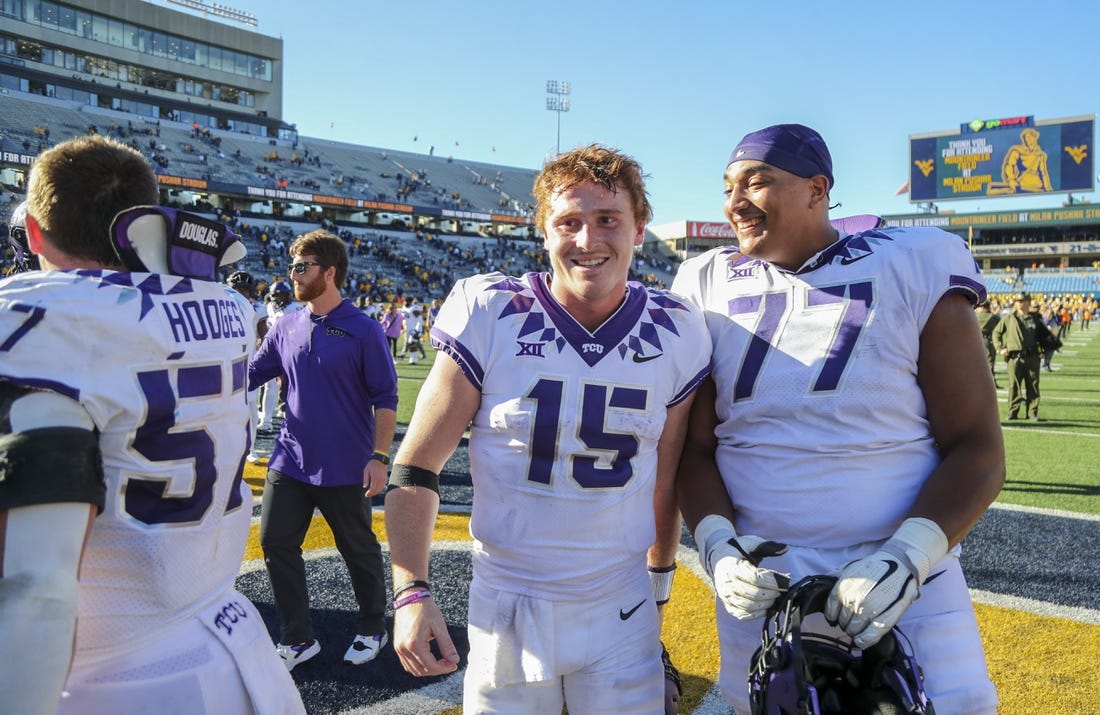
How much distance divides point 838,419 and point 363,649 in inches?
103

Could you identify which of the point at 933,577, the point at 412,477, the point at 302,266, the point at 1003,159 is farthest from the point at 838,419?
the point at 1003,159

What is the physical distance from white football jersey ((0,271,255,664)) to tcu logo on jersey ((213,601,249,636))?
0.16ft

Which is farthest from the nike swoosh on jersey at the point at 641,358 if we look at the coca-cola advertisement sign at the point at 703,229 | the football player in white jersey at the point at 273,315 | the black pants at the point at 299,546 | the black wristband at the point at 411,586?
the coca-cola advertisement sign at the point at 703,229

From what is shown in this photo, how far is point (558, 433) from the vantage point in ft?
6.73

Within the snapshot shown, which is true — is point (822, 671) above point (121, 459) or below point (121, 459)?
below

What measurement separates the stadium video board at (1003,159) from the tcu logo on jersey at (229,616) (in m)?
54.8

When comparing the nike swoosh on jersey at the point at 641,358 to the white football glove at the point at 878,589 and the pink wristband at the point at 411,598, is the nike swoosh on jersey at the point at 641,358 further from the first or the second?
the pink wristband at the point at 411,598

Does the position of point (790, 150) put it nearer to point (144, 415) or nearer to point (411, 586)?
point (411, 586)

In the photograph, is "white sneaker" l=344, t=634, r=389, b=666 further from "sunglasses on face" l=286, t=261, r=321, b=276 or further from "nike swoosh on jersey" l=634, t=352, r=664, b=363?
"nike swoosh on jersey" l=634, t=352, r=664, b=363

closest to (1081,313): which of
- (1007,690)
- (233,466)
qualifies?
(1007,690)

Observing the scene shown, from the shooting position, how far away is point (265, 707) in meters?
1.68

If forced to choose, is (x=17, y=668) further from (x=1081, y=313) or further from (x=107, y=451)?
(x=1081, y=313)

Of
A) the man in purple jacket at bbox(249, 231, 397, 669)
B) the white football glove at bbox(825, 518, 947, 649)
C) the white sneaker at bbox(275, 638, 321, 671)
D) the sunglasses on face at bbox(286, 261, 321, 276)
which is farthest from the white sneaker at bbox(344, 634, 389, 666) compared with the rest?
the white football glove at bbox(825, 518, 947, 649)

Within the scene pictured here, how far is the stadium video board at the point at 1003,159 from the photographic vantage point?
46.3 m
